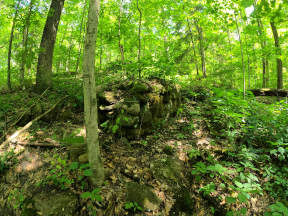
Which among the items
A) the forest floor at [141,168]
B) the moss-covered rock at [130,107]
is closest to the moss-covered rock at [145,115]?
the moss-covered rock at [130,107]

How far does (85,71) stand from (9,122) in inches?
142

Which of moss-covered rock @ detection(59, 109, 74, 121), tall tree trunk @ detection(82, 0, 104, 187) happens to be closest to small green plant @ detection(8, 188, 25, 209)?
tall tree trunk @ detection(82, 0, 104, 187)

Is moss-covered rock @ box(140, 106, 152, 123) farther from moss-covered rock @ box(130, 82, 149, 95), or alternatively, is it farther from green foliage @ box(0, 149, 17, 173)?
green foliage @ box(0, 149, 17, 173)

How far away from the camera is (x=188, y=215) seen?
102 inches

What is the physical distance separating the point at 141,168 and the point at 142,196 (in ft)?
2.20

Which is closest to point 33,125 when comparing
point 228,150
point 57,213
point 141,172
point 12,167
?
point 12,167

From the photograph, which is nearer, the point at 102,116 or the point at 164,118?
the point at 102,116

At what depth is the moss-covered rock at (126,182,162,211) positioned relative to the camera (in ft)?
8.54

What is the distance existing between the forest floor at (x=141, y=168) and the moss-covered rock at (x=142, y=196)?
0.32ft

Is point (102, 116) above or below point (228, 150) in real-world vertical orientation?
above

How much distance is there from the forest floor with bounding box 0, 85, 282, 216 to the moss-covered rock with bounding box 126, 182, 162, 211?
0.10 m

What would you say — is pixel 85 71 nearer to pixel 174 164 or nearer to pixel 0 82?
pixel 174 164

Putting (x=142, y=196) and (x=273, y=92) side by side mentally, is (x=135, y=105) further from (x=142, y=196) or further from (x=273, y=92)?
(x=273, y=92)

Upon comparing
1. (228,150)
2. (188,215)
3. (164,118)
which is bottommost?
(188,215)
